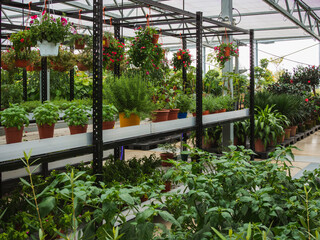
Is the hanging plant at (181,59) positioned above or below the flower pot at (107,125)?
above

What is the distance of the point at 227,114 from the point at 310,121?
6484mm

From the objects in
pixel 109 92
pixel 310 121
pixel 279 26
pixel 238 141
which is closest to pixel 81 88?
pixel 238 141

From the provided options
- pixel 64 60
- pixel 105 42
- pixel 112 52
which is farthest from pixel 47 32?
pixel 64 60

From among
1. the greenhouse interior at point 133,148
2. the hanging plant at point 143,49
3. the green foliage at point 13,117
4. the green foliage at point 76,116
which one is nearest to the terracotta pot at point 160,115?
the greenhouse interior at point 133,148

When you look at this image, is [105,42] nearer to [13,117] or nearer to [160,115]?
[160,115]

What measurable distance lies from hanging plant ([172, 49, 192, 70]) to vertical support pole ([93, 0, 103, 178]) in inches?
116

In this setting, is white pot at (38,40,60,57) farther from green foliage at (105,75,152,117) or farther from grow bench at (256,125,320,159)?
grow bench at (256,125,320,159)

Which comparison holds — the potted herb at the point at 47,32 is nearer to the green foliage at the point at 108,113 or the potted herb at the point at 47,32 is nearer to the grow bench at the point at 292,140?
the green foliage at the point at 108,113

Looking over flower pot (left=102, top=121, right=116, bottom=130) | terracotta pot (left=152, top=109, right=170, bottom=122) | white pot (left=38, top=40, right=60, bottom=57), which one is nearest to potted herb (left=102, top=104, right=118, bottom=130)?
flower pot (left=102, top=121, right=116, bottom=130)

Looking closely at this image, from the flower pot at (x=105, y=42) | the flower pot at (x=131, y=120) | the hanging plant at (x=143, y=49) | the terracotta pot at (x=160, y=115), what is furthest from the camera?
the hanging plant at (x=143, y=49)

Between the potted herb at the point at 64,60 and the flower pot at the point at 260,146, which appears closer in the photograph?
the potted herb at the point at 64,60

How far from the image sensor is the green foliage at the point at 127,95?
354 centimetres

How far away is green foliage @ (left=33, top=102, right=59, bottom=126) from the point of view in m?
2.83

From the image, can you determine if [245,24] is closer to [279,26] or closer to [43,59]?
[279,26]
